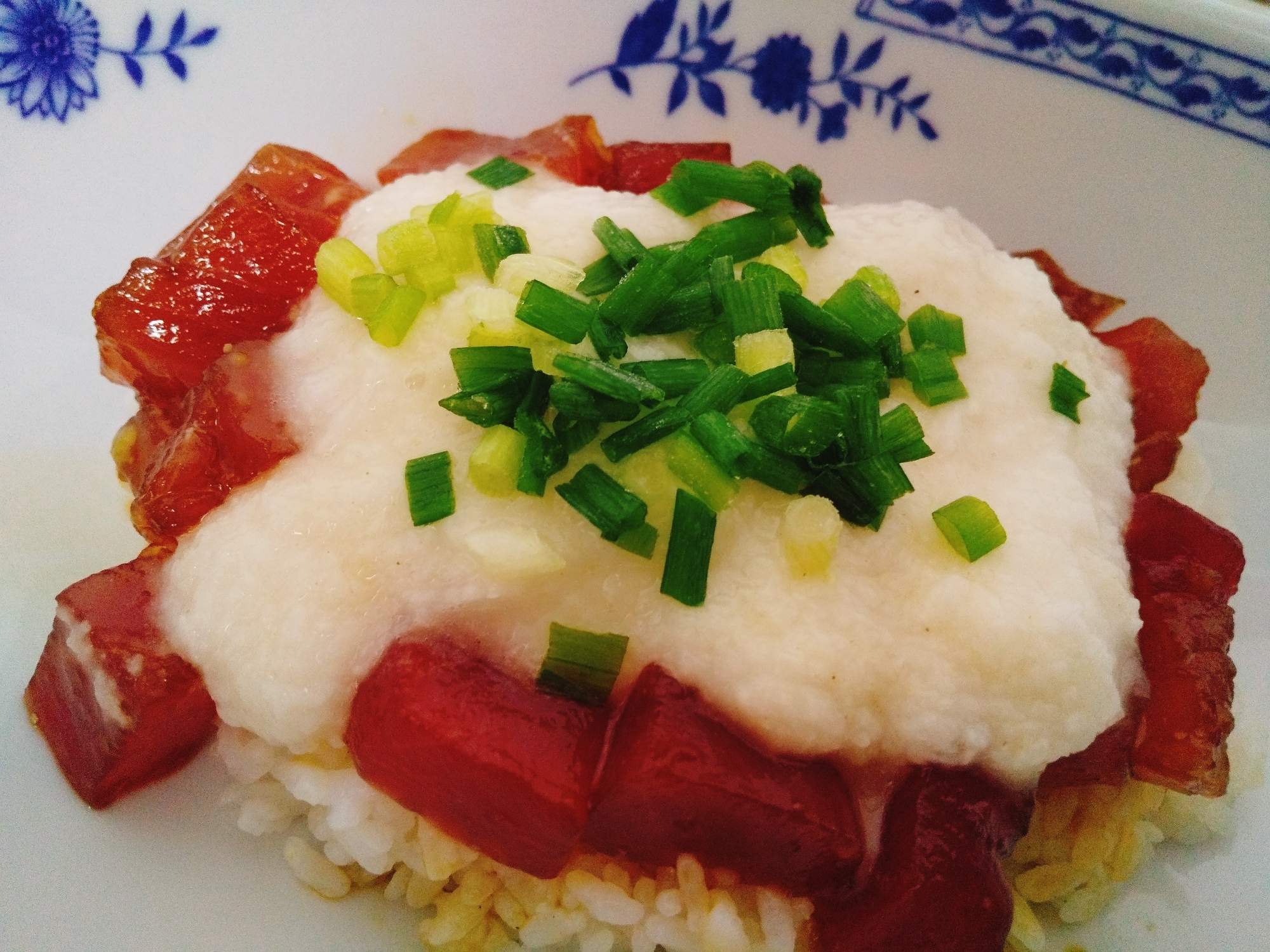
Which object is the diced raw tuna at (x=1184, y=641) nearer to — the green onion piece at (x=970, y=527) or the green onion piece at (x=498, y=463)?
the green onion piece at (x=970, y=527)

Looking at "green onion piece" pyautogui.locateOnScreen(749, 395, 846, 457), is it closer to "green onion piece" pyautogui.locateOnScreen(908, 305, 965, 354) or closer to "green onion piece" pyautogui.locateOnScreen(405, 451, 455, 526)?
"green onion piece" pyautogui.locateOnScreen(908, 305, 965, 354)

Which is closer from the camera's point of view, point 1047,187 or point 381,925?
point 381,925

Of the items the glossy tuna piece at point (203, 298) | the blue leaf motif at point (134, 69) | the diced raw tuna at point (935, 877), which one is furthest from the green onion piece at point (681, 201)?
the blue leaf motif at point (134, 69)

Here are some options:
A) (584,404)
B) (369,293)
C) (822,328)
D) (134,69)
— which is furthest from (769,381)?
(134,69)

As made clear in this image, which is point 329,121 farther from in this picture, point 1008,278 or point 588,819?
point 588,819

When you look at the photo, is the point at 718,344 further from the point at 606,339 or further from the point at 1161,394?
the point at 1161,394

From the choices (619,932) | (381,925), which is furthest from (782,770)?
(381,925)

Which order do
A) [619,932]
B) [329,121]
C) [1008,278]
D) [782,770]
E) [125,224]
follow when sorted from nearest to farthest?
[782,770], [619,932], [1008,278], [125,224], [329,121]
